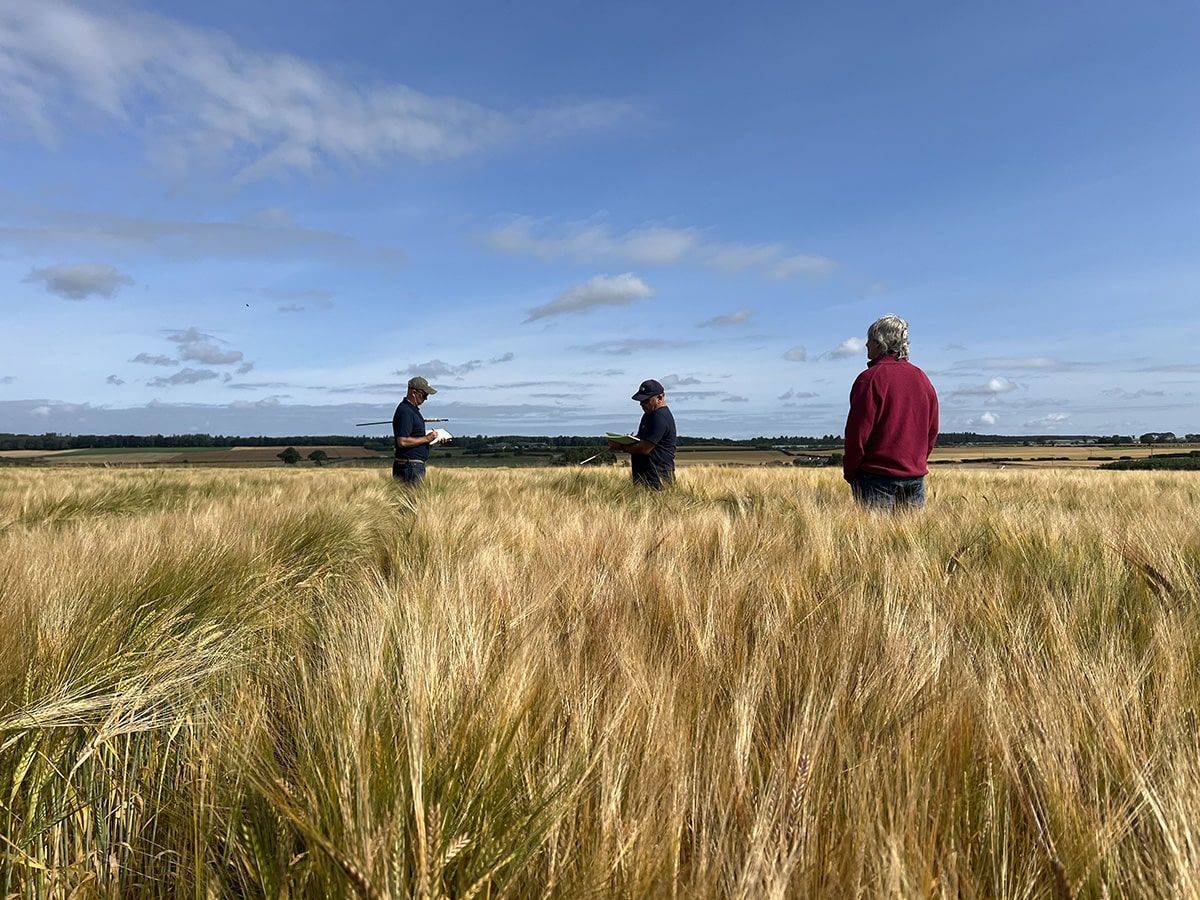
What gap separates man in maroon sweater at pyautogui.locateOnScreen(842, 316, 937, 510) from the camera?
4391mm

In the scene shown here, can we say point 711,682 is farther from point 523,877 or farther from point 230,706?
point 230,706

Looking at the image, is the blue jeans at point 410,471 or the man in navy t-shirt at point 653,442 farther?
the blue jeans at point 410,471

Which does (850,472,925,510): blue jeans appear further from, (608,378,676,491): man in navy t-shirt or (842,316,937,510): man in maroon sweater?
(608,378,676,491): man in navy t-shirt

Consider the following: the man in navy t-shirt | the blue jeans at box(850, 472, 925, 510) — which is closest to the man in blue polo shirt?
the man in navy t-shirt

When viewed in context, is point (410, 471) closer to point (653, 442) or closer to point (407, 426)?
point (407, 426)

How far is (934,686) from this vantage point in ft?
4.09

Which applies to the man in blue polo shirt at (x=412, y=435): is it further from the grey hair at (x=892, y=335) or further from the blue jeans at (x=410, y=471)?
the grey hair at (x=892, y=335)

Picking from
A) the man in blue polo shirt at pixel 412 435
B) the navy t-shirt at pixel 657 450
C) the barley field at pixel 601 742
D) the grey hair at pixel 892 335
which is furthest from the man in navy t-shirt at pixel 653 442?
the barley field at pixel 601 742

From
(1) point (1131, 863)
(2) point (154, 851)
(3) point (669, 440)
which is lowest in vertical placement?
(2) point (154, 851)

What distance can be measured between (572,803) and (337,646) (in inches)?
30.1

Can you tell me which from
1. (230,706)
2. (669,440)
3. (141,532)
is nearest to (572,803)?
(230,706)

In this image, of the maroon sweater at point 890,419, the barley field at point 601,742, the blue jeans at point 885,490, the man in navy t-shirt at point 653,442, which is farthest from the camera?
the man in navy t-shirt at point 653,442

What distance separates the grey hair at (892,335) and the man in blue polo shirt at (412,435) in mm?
5063

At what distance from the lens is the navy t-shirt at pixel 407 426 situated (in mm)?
7414
